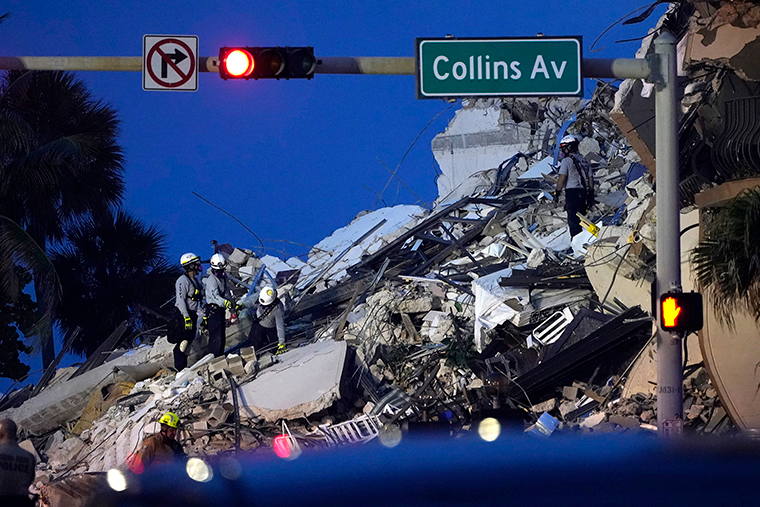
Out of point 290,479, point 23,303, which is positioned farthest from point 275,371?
point 23,303

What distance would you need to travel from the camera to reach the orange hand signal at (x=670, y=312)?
346 inches

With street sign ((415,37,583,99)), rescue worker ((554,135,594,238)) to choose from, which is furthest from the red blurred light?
rescue worker ((554,135,594,238))

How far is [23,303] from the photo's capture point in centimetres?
2533

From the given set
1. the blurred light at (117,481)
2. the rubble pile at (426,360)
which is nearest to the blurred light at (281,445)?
the rubble pile at (426,360)

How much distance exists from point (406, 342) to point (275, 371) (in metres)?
2.90

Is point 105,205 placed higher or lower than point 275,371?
higher

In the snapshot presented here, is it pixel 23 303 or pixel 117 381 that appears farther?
pixel 23 303

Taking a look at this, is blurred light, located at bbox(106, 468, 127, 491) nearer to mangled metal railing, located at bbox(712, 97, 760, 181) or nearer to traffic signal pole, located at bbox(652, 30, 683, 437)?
traffic signal pole, located at bbox(652, 30, 683, 437)

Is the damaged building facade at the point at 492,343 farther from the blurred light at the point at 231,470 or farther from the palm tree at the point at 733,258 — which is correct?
the blurred light at the point at 231,470

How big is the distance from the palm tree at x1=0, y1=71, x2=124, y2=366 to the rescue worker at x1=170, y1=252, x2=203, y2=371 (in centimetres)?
946

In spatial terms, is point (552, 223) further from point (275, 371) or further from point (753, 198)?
point (753, 198)

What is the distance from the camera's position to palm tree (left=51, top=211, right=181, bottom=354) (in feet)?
Result: 90.4

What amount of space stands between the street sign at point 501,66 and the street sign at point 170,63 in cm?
223

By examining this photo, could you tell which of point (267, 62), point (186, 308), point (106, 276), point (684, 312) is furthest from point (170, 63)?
point (106, 276)
